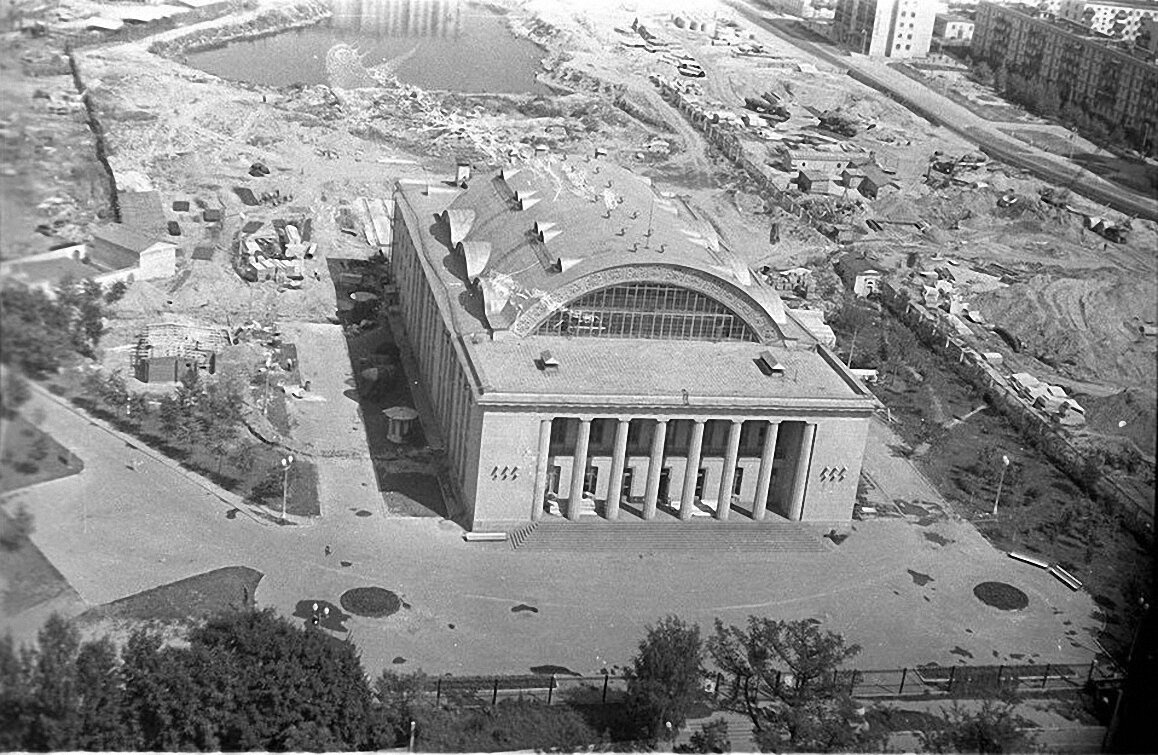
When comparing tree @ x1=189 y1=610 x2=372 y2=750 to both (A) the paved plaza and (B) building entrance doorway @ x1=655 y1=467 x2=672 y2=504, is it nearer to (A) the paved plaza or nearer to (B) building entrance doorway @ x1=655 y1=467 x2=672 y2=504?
(A) the paved plaza

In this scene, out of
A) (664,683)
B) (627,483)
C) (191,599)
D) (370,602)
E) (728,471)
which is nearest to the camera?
(664,683)

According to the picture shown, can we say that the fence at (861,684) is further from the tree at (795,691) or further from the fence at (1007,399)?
the fence at (1007,399)

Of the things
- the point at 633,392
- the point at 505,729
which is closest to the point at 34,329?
the point at 505,729

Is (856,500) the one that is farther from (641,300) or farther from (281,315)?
(281,315)

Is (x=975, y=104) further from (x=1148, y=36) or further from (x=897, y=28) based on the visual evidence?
(x=897, y=28)

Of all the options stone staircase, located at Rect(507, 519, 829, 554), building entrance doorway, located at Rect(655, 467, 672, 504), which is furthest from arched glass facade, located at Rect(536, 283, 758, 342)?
stone staircase, located at Rect(507, 519, 829, 554)

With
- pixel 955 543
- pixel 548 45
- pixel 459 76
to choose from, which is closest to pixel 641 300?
pixel 955 543

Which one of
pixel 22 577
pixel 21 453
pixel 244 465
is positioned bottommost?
pixel 244 465
